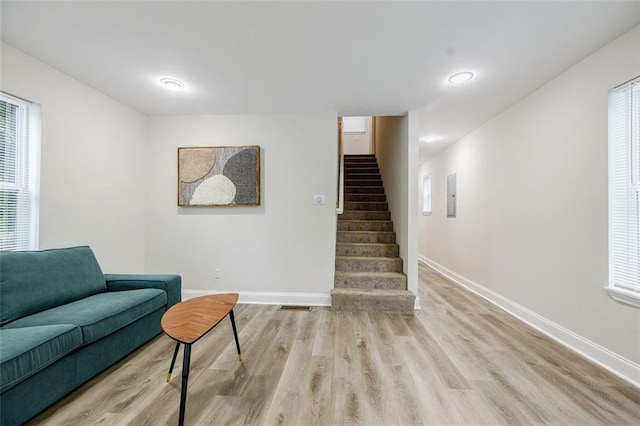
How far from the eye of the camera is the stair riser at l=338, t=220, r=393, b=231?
4.31 m

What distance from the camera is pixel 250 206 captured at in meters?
3.48

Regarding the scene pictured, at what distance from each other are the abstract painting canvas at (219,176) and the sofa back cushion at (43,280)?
136 cm

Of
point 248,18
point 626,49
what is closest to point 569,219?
point 626,49

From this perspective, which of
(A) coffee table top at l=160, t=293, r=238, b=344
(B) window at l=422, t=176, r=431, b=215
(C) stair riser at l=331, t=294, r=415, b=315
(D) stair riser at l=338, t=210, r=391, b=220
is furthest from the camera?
(B) window at l=422, t=176, r=431, b=215

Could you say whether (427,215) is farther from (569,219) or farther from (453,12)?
(453,12)

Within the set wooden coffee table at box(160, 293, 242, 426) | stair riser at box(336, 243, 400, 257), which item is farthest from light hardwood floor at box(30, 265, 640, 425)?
stair riser at box(336, 243, 400, 257)

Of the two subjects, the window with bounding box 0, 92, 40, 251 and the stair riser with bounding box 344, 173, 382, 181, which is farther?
the stair riser with bounding box 344, 173, 382, 181

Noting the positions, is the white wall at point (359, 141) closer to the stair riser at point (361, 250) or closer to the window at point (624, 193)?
the stair riser at point (361, 250)

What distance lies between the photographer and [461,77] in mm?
2447

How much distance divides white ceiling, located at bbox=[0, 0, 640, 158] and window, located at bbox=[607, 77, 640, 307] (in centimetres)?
51

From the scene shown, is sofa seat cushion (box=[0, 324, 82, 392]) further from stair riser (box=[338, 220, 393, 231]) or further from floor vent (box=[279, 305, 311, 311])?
stair riser (box=[338, 220, 393, 231])

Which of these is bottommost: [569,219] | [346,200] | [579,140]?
[569,219]

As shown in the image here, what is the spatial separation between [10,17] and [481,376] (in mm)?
4030

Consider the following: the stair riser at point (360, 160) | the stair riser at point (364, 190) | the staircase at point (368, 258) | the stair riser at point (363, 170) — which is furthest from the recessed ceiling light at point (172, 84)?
the stair riser at point (360, 160)
